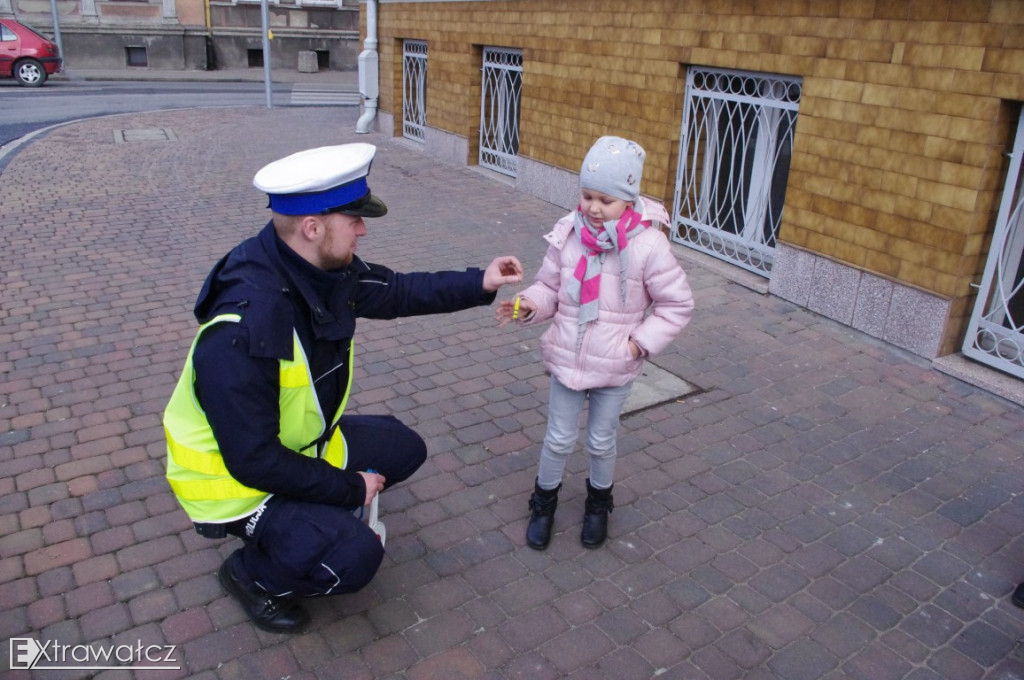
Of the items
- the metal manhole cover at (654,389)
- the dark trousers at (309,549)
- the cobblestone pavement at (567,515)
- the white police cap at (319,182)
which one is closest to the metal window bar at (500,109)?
the cobblestone pavement at (567,515)

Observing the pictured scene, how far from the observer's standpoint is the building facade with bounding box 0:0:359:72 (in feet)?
90.6

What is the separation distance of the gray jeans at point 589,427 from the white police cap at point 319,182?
126 cm

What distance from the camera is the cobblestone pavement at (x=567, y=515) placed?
333cm

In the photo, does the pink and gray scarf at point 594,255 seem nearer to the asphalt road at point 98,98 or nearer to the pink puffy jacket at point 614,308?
the pink puffy jacket at point 614,308

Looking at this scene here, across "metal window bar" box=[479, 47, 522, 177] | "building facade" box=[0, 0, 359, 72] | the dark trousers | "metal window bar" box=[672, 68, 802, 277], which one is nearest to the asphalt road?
"building facade" box=[0, 0, 359, 72]

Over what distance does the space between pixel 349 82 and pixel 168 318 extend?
2274 centimetres

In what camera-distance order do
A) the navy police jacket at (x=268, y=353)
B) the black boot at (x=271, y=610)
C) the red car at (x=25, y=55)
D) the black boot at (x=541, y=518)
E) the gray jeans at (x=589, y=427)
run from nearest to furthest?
the navy police jacket at (x=268, y=353) → the black boot at (x=271, y=610) → the gray jeans at (x=589, y=427) → the black boot at (x=541, y=518) → the red car at (x=25, y=55)

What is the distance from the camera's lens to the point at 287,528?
3.05 metres

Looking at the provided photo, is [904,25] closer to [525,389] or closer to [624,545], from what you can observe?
[525,389]

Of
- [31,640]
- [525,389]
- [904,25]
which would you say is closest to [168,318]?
[525,389]

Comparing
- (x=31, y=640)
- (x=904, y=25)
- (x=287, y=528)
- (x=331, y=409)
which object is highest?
(x=904, y=25)

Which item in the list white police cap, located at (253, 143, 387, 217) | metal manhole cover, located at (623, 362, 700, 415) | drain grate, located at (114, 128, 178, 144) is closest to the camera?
white police cap, located at (253, 143, 387, 217)

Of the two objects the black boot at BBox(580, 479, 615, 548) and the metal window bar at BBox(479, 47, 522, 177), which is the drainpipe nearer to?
the metal window bar at BBox(479, 47, 522, 177)

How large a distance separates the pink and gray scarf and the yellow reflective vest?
1.18 m
